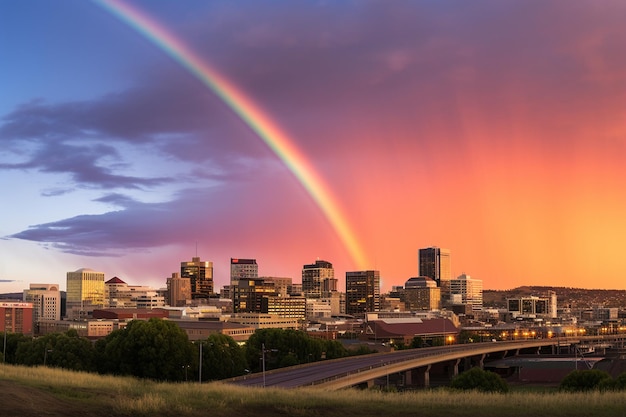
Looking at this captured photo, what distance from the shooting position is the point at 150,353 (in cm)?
9031

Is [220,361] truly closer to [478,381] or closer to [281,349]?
[281,349]

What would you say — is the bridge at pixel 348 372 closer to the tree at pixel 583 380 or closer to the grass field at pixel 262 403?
the tree at pixel 583 380

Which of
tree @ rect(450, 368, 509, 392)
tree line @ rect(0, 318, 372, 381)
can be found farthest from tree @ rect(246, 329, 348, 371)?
tree @ rect(450, 368, 509, 392)

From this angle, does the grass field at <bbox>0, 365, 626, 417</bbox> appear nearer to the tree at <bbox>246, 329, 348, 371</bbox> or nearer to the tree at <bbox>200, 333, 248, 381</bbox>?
the tree at <bbox>200, 333, 248, 381</bbox>

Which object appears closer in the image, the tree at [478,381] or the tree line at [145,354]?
the tree at [478,381]

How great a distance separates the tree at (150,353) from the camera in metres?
90.0

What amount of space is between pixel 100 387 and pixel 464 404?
20.1m

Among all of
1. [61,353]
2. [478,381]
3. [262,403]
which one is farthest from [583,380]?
[61,353]

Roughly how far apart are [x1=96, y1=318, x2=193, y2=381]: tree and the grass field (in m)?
47.2

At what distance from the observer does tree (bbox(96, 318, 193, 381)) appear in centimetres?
9000

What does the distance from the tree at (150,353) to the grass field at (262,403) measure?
47.2 metres

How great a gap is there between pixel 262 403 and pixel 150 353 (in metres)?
56.7

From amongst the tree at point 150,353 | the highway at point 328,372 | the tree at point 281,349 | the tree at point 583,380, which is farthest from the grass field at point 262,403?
the tree at point 281,349

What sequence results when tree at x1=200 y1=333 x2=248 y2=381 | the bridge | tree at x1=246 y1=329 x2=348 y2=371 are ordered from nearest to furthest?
1. the bridge
2. tree at x1=200 y1=333 x2=248 y2=381
3. tree at x1=246 y1=329 x2=348 y2=371
